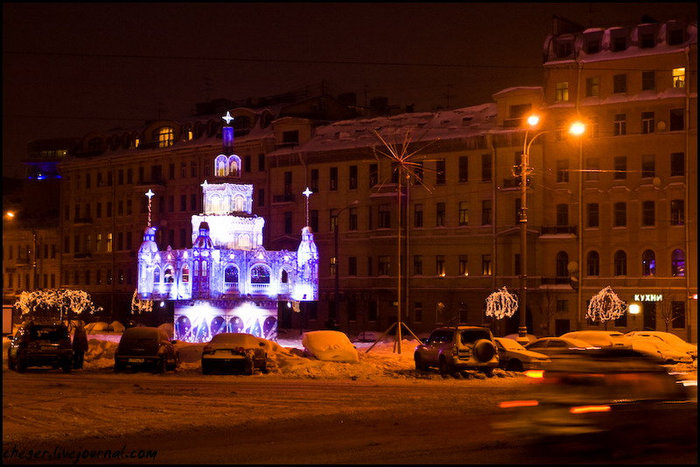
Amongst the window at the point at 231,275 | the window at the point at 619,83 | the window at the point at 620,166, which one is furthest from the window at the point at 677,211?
the window at the point at 231,275

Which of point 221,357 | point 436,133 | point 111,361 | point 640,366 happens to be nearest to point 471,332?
point 221,357

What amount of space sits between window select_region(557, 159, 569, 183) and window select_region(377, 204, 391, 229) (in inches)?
526

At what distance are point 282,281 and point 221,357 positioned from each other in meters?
20.5

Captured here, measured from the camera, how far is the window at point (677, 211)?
66.4m

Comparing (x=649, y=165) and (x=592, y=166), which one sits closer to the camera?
(x=649, y=165)

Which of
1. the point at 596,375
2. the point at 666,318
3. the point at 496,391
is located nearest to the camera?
the point at 596,375

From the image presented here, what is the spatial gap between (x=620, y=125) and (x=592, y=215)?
6152 mm

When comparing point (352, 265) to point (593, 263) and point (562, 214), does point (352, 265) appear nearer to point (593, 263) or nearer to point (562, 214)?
point (562, 214)

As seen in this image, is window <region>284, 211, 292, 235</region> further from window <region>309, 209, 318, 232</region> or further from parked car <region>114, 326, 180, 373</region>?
parked car <region>114, 326, 180, 373</region>

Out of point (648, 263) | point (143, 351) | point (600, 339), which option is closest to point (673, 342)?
point (600, 339)

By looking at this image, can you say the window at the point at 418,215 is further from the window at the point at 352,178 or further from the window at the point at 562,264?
the window at the point at 562,264

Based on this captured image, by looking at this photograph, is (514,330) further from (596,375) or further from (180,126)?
(596,375)

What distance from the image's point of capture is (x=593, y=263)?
68.9 m

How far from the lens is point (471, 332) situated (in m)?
34.8
